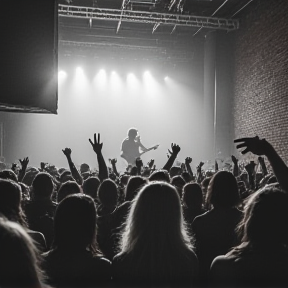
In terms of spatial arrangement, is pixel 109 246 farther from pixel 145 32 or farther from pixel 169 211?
pixel 145 32

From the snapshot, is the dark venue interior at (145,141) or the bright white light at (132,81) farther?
the bright white light at (132,81)

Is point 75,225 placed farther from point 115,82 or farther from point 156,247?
point 115,82

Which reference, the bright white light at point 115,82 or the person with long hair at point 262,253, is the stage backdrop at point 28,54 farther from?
the bright white light at point 115,82

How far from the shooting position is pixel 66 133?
19203 mm

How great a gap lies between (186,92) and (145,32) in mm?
3506

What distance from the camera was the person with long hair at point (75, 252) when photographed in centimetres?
198

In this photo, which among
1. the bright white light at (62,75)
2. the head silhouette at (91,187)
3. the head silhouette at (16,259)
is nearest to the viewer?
the head silhouette at (16,259)

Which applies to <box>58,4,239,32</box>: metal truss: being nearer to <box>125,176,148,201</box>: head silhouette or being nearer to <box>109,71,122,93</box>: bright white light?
<box>109,71,122,93</box>: bright white light

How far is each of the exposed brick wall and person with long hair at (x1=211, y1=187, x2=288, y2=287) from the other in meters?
9.59

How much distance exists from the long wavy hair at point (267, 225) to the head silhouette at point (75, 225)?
2.42 feet

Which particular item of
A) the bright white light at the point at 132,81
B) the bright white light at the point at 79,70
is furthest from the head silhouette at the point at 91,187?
the bright white light at the point at 132,81

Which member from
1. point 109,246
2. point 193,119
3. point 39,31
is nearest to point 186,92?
point 193,119

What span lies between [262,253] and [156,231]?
0.52 meters

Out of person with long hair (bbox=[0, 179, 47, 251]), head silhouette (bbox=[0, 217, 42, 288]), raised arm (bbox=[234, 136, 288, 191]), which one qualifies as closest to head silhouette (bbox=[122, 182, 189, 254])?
raised arm (bbox=[234, 136, 288, 191])
